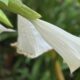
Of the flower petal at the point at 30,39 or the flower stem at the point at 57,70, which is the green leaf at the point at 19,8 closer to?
the flower petal at the point at 30,39

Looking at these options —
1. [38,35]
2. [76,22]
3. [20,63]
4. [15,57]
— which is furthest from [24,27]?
[15,57]

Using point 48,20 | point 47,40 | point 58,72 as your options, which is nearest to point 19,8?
point 47,40

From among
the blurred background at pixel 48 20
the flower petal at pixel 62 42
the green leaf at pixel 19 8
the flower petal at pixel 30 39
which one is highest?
the green leaf at pixel 19 8

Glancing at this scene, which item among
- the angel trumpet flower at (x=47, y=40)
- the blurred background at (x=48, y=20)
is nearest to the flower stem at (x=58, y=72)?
the angel trumpet flower at (x=47, y=40)

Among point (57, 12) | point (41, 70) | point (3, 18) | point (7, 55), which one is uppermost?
point (3, 18)

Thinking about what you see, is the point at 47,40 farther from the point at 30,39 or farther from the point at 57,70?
the point at 57,70

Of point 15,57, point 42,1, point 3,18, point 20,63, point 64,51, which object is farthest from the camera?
point 15,57

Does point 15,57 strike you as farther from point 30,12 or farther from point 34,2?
point 30,12

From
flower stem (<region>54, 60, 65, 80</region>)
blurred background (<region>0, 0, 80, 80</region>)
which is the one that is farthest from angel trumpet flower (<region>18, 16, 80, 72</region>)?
blurred background (<region>0, 0, 80, 80</region>)
